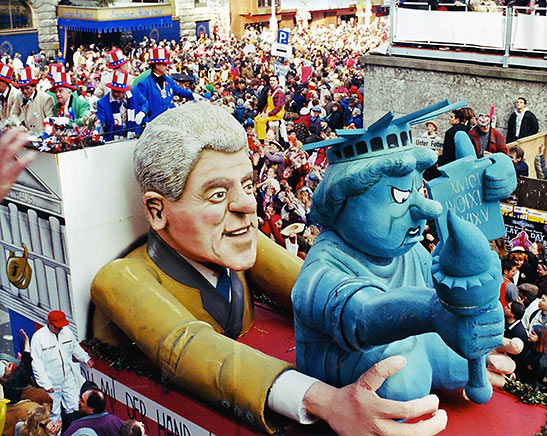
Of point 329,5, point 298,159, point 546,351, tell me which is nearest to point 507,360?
point 546,351

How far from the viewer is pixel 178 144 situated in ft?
11.8

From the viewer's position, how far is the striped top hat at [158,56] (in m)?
6.25

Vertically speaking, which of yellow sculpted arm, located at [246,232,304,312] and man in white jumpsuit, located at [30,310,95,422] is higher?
yellow sculpted arm, located at [246,232,304,312]

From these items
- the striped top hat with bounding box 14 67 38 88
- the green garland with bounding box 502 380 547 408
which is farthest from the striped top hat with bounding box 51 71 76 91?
the green garland with bounding box 502 380 547 408

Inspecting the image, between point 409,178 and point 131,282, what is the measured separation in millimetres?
1399

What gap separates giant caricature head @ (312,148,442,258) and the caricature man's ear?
811mm

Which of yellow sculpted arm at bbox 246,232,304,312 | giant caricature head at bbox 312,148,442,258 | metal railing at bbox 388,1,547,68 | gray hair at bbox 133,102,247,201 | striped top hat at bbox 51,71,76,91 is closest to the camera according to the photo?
giant caricature head at bbox 312,148,442,258

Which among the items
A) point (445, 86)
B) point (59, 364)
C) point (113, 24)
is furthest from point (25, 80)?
point (113, 24)

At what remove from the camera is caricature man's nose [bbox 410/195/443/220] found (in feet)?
10.8

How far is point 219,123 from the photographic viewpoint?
3.70 meters

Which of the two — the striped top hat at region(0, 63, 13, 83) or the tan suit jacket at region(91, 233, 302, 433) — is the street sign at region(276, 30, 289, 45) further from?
the tan suit jacket at region(91, 233, 302, 433)

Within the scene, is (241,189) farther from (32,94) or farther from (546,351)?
(32,94)

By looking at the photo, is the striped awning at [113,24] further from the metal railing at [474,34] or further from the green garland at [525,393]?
the green garland at [525,393]

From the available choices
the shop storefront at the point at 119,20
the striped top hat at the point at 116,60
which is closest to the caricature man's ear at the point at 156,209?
the striped top hat at the point at 116,60
